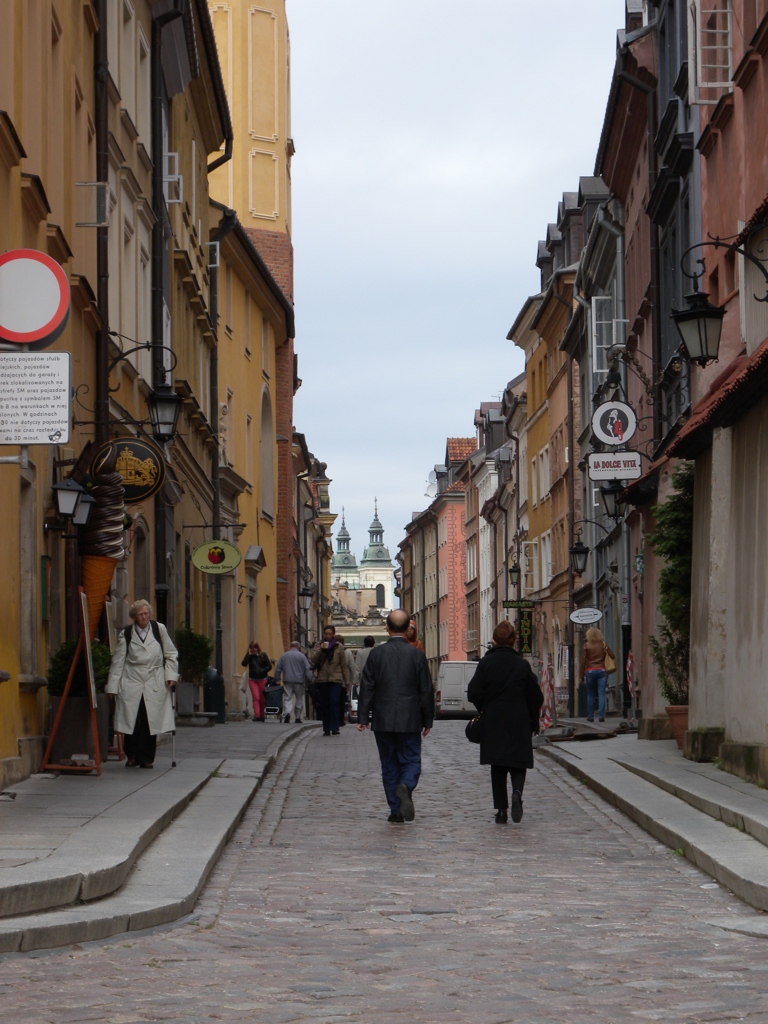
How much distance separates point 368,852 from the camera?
1239 centimetres

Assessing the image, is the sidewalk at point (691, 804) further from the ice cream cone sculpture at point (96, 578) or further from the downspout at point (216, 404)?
the downspout at point (216, 404)

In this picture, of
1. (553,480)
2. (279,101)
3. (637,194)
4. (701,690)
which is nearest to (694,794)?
(701,690)

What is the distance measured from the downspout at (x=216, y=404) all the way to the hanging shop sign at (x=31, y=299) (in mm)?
27211

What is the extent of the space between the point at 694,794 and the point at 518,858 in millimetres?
2542

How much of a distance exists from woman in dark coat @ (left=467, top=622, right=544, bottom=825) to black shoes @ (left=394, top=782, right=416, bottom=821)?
0.69 meters

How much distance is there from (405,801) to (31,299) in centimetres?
684

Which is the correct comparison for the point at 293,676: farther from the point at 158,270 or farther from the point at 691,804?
the point at 691,804

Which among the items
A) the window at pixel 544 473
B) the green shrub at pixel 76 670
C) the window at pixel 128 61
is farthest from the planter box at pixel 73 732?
the window at pixel 544 473

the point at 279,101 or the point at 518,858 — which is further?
the point at 279,101

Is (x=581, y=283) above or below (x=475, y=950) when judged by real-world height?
above

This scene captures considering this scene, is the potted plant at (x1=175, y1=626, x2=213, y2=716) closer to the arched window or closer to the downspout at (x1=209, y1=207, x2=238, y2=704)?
the downspout at (x1=209, y1=207, x2=238, y2=704)

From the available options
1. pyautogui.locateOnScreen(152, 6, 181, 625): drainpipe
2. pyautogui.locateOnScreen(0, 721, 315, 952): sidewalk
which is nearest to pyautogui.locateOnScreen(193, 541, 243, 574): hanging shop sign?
pyautogui.locateOnScreen(152, 6, 181, 625): drainpipe

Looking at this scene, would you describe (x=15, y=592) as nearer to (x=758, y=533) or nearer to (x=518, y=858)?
(x=518, y=858)

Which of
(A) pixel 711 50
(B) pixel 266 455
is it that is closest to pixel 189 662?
(A) pixel 711 50
